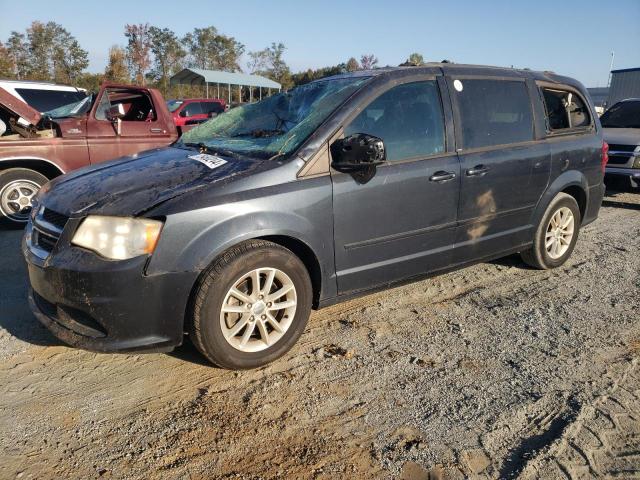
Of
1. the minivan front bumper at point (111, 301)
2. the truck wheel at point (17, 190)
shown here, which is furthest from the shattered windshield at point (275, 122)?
the truck wheel at point (17, 190)

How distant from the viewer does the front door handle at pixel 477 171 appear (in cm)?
372

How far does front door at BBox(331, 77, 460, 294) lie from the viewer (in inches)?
126

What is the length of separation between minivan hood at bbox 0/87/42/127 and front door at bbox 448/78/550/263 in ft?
17.1

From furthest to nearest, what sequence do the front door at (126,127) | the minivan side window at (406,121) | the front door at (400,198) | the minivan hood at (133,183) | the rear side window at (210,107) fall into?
the rear side window at (210,107)
the front door at (126,127)
the minivan side window at (406,121)
the front door at (400,198)
the minivan hood at (133,183)

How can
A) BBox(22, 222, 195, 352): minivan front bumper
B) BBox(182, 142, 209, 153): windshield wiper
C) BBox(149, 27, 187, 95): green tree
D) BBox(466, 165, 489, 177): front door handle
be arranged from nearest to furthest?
BBox(22, 222, 195, 352): minivan front bumper
BBox(182, 142, 209, 153): windshield wiper
BBox(466, 165, 489, 177): front door handle
BBox(149, 27, 187, 95): green tree

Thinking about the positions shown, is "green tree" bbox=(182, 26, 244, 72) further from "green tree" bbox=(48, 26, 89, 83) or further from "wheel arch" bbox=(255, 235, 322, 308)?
"wheel arch" bbox=(255, 235, 322, 308)

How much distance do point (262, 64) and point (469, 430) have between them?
5227 cm

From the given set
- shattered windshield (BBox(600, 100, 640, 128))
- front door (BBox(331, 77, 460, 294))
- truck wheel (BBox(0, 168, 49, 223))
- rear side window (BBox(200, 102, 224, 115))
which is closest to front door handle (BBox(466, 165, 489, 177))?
front door (BBox(331, 77, 460, 294))

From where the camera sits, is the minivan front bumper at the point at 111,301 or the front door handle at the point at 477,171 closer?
the minivan front bumper at the point at 111,301

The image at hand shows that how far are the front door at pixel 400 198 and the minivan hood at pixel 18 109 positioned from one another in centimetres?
485

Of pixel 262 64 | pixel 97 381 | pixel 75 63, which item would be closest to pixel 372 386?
pixel 97 381

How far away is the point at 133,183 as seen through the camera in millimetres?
2898

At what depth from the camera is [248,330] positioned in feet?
9.53

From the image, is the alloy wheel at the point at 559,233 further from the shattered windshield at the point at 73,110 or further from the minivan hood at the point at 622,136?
the shattered windshield at the point at 73,110
